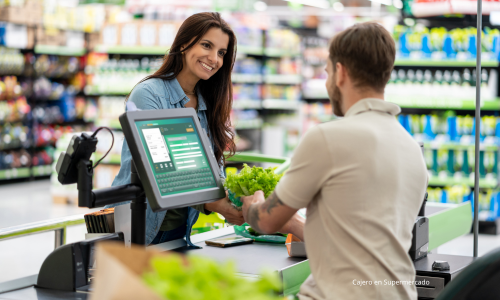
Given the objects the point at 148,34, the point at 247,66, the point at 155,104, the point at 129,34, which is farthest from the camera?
the point at 247,66

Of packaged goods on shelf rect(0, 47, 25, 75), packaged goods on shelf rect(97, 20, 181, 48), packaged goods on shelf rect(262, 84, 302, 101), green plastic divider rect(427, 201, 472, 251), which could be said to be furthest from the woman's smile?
packaged goods on shelf rect(0, 47, 25, 75)

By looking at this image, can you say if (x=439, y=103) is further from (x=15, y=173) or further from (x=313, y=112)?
(x=15, y=173)

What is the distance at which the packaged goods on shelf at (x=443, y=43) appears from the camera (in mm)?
6781

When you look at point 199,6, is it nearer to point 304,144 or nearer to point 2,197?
point 2,197

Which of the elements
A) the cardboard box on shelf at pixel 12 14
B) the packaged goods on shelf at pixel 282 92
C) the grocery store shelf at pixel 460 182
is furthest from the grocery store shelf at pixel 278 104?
the cardboard box on shelf at pixel 12 14

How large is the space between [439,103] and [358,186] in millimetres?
5849

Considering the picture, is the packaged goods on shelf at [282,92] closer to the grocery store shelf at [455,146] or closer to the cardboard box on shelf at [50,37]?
the grocery store shelf at [455,146]

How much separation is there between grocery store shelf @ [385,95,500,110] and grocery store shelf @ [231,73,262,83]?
94.8 inches

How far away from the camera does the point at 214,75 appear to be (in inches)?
106

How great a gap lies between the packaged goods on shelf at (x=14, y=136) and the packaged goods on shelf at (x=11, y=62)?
856 millimetres

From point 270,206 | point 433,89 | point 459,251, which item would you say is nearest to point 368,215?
point 270,206

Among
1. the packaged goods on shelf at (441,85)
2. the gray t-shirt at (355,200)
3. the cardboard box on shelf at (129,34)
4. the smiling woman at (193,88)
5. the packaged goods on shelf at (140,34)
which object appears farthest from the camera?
the cardboard box on shelf at (129,34)

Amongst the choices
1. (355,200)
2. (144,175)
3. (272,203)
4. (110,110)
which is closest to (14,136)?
(110,110)

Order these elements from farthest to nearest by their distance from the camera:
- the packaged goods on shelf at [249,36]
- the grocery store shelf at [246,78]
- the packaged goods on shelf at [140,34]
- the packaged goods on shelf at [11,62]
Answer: the packaged goods on shelf at [11,62]
the grocery store shelf at [246,78]
the packaged goods on shelf at [249,36]
the packaged goods on shelf at [140,34]
